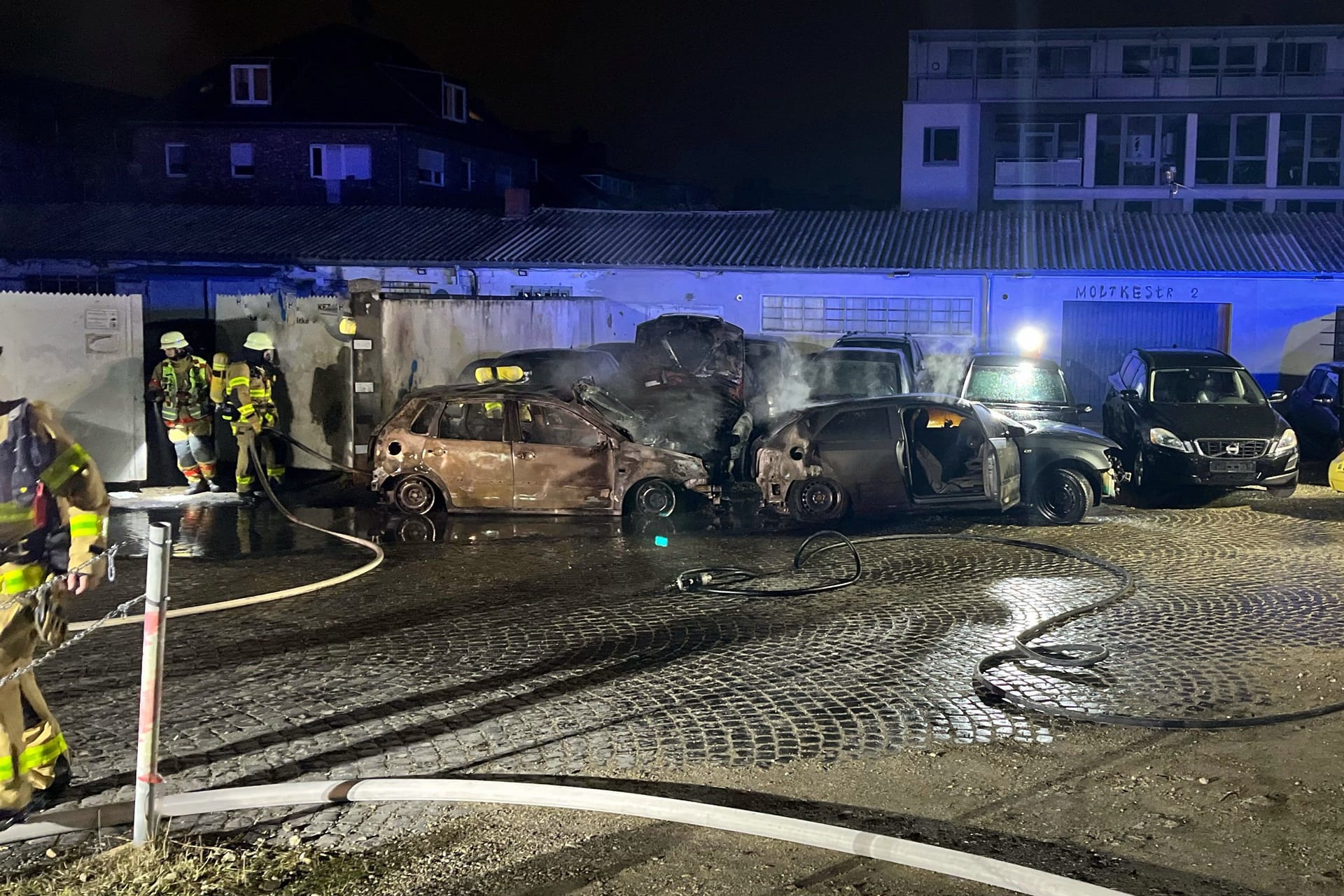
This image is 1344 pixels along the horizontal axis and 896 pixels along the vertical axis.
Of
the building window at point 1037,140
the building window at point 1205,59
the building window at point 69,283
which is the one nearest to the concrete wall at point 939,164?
the building window at point 1037,140

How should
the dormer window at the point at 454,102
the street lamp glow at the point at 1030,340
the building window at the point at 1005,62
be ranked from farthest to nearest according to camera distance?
the dormer window at the point at 454,102 < the building window at the point at 1005,62 < the street lamp glow at the point at 1030,340

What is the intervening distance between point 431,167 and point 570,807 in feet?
133

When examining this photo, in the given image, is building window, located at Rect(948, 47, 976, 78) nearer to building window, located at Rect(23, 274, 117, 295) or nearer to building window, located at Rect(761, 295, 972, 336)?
building window, located at Rect(761, 295, 972, 336)

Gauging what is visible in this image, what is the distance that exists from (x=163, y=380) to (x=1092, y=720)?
11355 millimetres

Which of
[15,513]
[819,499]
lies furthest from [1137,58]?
[15,513]

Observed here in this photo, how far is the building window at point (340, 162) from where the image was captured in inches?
1634

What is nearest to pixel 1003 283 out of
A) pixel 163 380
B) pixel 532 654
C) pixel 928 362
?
pixel 928 362

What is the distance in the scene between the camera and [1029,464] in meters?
12.5

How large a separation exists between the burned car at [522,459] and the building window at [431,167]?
104 ft

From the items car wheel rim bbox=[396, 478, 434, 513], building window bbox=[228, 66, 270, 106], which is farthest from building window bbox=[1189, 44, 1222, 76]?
car wheel rim bbox=[396, 478, 434, 513]

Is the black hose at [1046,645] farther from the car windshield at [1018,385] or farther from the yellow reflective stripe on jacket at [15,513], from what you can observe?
the car windshield at [1018,385]

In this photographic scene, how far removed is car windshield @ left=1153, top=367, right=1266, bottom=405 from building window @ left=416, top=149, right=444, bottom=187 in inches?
1265

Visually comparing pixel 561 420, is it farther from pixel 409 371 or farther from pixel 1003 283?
pixel 1003 283

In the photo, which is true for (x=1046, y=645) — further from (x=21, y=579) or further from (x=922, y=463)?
(x=21, y=579)
